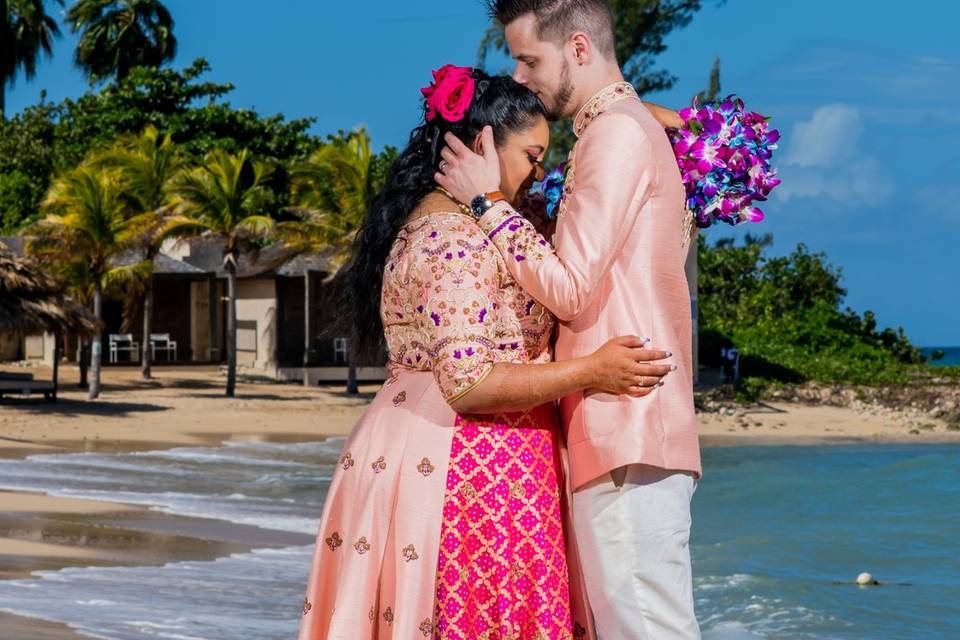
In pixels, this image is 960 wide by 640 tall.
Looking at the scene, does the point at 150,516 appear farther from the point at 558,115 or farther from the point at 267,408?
the point at 267,408

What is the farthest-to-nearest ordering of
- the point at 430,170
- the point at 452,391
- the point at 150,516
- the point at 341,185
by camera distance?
the point at 341,185
the point at 150,516
the point at 430,170
the point at 452,391

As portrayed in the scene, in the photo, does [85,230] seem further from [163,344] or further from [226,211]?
[163,344]

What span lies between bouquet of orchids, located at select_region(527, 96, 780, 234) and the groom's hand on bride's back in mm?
418

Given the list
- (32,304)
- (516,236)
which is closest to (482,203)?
(516,236)

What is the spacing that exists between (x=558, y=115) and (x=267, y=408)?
69.5ft

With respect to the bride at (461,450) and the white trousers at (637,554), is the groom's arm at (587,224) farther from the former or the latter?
the white trousers at (637,554)

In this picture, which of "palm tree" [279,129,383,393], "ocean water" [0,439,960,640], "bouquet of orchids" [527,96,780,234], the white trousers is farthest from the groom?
"palm tree" [279,129,383,393]

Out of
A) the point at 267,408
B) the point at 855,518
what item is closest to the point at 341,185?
the point at 267,408

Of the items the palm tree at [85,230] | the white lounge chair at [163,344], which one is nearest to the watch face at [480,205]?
the palm tree at [85,230]

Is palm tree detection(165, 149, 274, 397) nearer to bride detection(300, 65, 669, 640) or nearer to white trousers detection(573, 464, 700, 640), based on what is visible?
bride detection(300, 65, 669, 640)

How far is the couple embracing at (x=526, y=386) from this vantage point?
2.88 m

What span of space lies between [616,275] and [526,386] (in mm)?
303

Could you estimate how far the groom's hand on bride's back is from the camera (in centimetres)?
285

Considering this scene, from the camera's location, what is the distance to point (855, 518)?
1428cm
